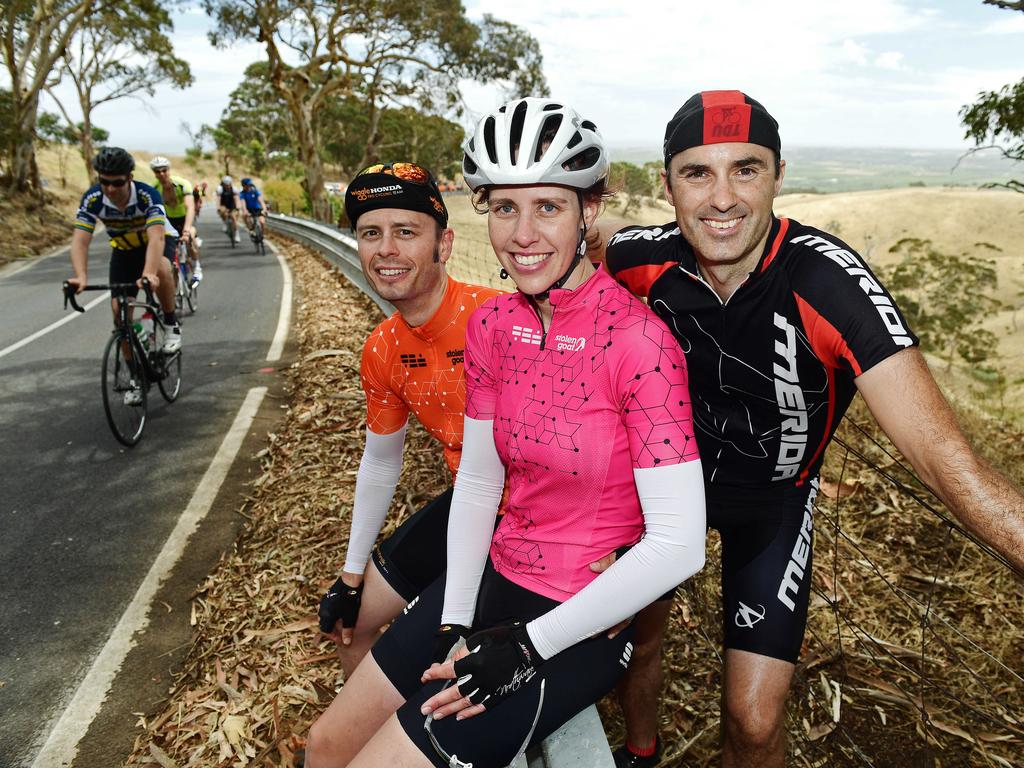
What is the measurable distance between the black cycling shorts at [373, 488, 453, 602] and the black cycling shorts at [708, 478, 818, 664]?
A: 1161mm

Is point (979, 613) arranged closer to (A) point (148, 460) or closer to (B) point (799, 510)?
(B) point (799, 510)

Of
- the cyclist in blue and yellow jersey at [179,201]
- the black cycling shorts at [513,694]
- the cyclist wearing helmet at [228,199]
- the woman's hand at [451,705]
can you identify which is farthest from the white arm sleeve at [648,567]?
the cyclist wearing helmet at [228,199]

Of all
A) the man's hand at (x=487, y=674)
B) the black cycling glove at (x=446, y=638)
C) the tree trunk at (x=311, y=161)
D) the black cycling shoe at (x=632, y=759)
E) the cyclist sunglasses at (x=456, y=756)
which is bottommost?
the black cycling shoe at (x=632, y=759)

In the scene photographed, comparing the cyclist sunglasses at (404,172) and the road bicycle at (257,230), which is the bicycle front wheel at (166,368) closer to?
the cyclist sunglasses at (404,172)

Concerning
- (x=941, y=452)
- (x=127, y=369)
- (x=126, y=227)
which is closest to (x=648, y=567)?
(x=941, y=452)

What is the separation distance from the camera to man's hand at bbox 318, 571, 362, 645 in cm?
278

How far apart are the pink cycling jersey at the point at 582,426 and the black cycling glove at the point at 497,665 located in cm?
21

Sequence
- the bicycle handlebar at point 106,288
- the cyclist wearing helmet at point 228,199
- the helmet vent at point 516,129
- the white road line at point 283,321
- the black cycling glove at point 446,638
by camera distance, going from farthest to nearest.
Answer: the cyclist wearing helmet at point 228,199 < the white road line at point 283,321 < the bicycle handlebar at point 106,288 < the helmet vent at point 516,129 < the black cycling glove at point 446,638

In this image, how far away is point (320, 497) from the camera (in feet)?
15.8

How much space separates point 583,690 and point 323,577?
8.14 feet

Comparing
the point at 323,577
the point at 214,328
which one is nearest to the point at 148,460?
the point at 323,577

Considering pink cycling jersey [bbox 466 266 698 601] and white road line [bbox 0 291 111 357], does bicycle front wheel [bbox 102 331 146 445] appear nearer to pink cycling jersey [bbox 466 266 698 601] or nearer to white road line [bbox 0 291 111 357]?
white road line [bbox 0 291 111 357]

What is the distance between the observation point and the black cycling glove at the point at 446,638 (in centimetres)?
215

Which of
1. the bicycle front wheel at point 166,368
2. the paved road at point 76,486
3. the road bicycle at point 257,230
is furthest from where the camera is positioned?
the road bicycle at point 257,230
